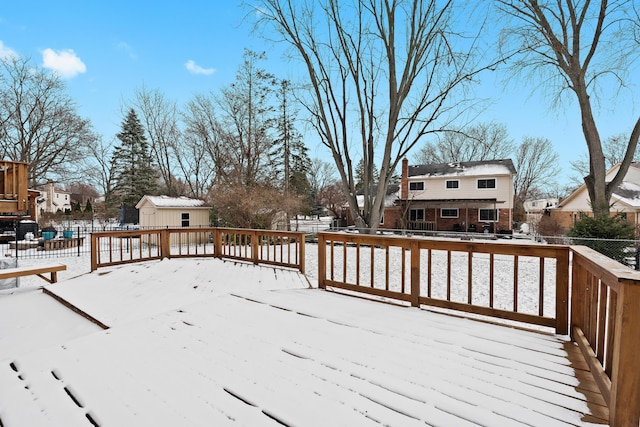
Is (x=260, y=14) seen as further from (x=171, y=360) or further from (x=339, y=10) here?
(x=171, y=360)

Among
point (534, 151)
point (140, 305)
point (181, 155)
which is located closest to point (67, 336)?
point (140, 305)

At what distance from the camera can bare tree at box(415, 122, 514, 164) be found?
87.1 ft

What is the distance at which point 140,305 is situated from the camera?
13.3 feet

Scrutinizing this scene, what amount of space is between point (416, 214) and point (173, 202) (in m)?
15.1

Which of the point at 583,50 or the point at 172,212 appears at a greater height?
the point at 583,50

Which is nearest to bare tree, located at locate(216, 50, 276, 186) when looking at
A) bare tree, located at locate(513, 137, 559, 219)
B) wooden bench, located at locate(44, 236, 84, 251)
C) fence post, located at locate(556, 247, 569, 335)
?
wooden bench, located at locate(44, 236, 84, 251)

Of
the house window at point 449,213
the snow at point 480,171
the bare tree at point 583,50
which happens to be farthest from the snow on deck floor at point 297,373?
the snow at point 480,171

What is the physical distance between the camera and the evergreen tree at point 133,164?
80.6 ft

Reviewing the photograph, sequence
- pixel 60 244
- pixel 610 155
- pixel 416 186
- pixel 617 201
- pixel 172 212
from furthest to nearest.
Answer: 1. pixel 610 155
2. pixel 416 186
3. pixel 172 212
4. pixel 617 201
5. pixel 60 244

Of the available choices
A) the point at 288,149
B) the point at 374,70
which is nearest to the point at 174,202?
the point at 288,149

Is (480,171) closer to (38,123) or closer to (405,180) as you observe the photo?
(405,180)

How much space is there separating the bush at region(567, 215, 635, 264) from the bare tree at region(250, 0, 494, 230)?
220 inches

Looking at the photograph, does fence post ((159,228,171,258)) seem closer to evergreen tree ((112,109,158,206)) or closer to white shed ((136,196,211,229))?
white shed ((136,196,211,229))

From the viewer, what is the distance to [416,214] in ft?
70.0
